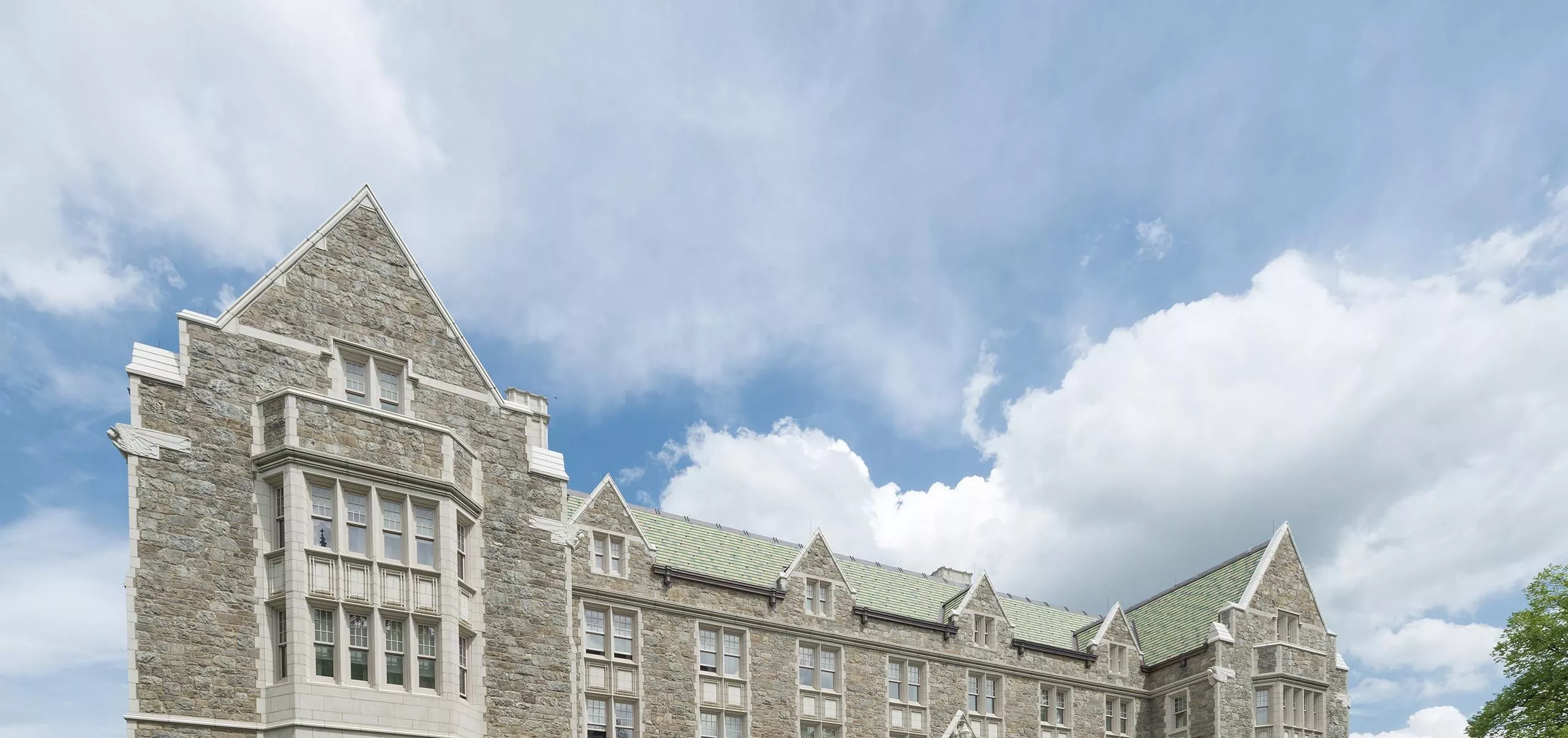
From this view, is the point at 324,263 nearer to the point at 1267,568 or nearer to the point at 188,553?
the point at 188,553

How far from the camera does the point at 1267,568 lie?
49.5m

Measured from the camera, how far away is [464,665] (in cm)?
2920

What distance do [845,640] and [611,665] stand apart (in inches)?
349

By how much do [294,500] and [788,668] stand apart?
1838 centimetres

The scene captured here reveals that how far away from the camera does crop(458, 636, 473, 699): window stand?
94.1 feet

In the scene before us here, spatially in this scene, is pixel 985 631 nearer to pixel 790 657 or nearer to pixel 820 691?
pixel 820 691

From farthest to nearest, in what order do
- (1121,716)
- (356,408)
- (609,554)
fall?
(1121,716)
(609,554)
(356,408)

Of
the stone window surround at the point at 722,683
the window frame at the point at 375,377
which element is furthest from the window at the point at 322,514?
the stone window surround at the point at 722,683

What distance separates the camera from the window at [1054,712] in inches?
1799

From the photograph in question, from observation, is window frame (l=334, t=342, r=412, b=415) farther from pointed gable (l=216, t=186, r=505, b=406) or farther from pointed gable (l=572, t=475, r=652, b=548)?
pointed gable (l=572, t=475, r=652, b=548)

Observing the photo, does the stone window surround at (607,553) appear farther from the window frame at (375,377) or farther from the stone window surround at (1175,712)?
the stone window surround at (1175,712)

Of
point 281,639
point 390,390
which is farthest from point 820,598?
point 281,639

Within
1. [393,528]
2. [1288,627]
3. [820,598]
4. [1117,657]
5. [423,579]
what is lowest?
[1117,657]

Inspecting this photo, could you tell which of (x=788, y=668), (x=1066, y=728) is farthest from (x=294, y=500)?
(x=1066, y=728)
